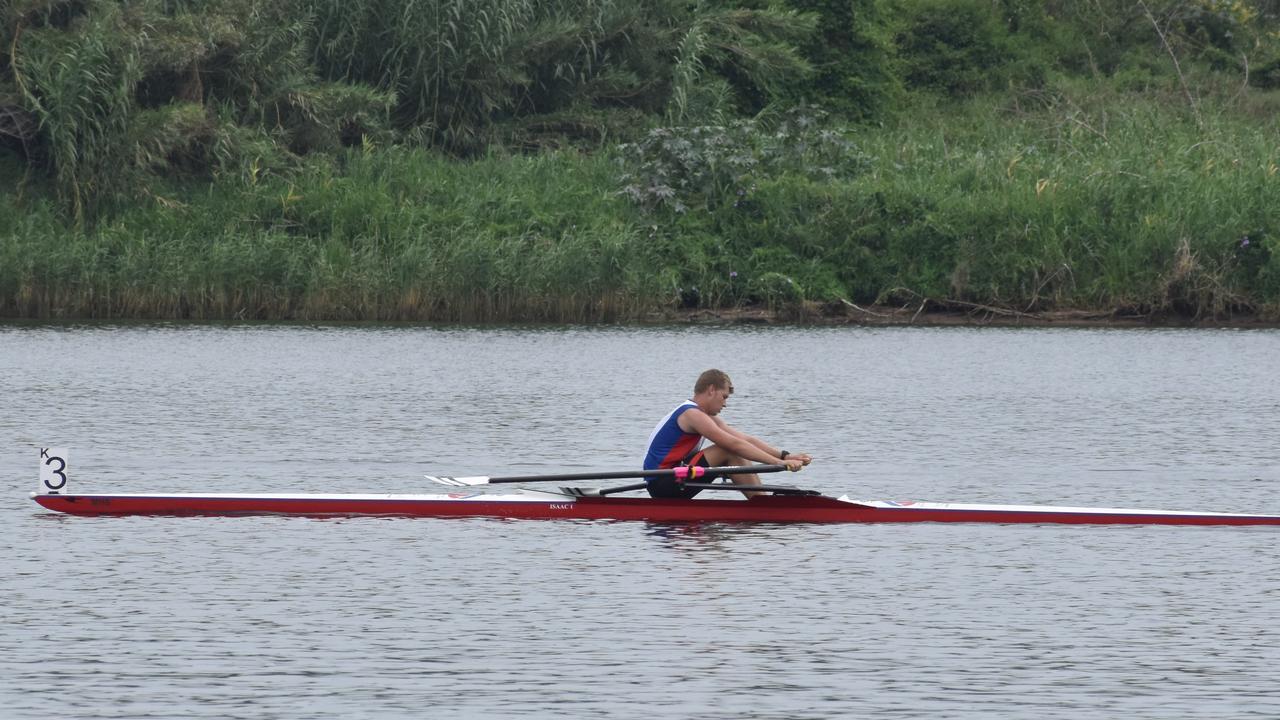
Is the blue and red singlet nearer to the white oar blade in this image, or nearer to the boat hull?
the boat hull

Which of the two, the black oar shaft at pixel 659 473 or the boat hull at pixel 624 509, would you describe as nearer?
the black oar shaft at pixel 659 473

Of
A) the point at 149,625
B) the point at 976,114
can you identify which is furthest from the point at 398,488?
the point at 976,114

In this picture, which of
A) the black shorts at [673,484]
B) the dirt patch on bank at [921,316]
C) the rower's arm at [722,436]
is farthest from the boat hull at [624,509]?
the dirt patch on bank at [921,316]

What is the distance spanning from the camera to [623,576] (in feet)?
44.2

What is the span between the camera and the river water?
10.3 meters

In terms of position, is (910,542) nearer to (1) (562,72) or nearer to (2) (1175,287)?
(2) (1175,287)

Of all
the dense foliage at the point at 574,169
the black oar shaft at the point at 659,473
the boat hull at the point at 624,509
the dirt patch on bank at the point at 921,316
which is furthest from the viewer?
the dirt patch on bank at the point at 921,316

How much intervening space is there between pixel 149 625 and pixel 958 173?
110 ft

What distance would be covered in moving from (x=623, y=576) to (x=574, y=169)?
3138 centimetres

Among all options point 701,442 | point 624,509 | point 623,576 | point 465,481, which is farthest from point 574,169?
point 623,576

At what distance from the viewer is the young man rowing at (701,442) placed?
1533 centimetres

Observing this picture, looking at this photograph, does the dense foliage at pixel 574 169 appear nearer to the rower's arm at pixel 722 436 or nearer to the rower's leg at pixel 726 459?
the rower's leg at pixel 726 459

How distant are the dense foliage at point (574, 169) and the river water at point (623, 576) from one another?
1173 centimetres

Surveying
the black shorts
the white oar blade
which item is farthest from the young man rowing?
the white oar blade
